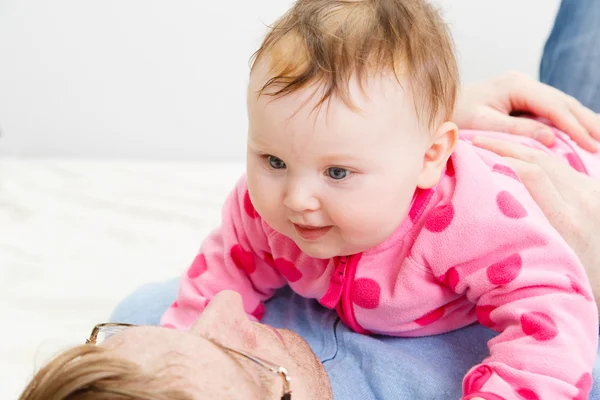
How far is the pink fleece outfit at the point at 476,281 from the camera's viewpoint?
0.86m

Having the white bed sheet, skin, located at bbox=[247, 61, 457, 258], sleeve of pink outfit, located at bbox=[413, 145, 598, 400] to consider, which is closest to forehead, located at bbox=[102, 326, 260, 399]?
skin, located at bbox=[247, 61, 457, 258]

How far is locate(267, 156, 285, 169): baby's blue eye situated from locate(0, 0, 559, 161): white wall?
50.4 inches

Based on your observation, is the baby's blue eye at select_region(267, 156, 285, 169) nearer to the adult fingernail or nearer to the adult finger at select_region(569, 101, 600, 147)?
the adult fingernail

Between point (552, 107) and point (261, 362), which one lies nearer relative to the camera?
point (261, 362)

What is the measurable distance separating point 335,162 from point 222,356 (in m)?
0.25

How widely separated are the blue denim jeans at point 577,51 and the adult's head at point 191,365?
92cm

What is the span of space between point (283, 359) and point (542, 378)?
310 mm

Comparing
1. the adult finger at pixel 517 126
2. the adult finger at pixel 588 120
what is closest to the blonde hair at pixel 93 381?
the adult finger at pixel 517 126

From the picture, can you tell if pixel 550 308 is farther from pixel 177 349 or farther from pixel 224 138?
pixel 224 138

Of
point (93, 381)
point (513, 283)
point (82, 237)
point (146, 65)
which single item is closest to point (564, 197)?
point (513, 283)

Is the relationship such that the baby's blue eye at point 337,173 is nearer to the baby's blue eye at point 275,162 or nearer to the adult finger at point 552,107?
the baby's blue eye at point 275,162

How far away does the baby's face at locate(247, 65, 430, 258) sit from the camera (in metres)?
0.79

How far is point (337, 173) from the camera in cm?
83

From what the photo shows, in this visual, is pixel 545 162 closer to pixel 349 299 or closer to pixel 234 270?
pixel 349 299
